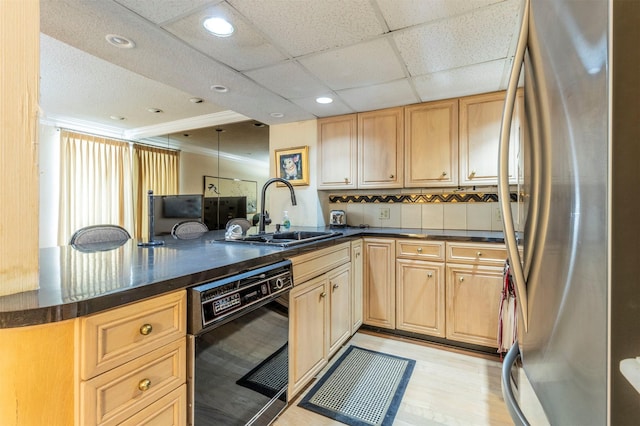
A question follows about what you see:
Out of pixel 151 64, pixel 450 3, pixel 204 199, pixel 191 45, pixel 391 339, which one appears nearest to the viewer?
pixel 450 3

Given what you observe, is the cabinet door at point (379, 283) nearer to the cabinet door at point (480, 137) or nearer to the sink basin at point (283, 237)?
the sink basin at point (283, 237)

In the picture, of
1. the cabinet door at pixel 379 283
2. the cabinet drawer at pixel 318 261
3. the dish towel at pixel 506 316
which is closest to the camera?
the cabinet drawer at pixel 318 261

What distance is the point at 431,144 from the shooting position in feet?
9.11

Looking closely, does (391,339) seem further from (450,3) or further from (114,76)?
(114,76)

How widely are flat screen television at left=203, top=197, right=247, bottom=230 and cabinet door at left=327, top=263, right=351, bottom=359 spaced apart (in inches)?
111

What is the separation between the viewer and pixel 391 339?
259 centimetres

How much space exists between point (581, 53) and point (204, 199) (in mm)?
4806

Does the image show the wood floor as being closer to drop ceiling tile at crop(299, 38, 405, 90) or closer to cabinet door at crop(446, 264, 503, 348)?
cabinet door at crop(446, 264, 503, 348)

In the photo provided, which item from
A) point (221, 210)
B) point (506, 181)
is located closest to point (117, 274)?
point (506, 181)

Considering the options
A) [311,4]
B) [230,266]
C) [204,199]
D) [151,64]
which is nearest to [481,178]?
[311,4]

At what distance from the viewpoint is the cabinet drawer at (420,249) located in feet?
8.02

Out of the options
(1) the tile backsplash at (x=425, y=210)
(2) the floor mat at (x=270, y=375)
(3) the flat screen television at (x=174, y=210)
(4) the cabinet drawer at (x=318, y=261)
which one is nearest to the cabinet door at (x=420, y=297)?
(4) the cabinet drawer at (x=318, y=261)

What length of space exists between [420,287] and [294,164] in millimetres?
1878
